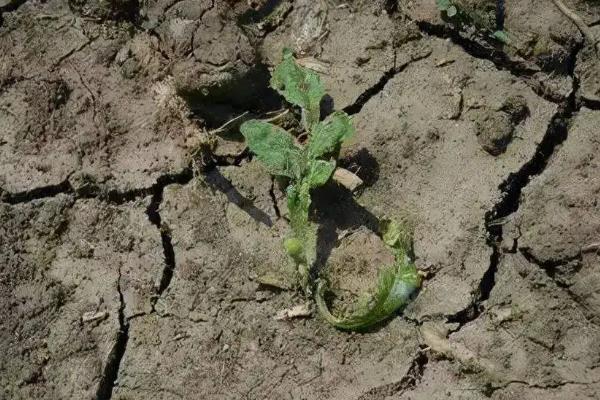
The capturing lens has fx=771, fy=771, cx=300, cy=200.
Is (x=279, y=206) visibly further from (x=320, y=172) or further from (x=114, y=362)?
(x=114, y=362)

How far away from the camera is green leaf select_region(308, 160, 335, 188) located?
280 cm

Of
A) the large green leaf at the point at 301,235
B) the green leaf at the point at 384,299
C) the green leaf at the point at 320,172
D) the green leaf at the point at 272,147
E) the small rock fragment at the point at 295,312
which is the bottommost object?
the small rock fragment at the point at 295,312

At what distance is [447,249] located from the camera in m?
2.82

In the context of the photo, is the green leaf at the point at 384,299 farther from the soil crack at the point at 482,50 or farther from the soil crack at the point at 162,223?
the soil crack at the point at 482,50

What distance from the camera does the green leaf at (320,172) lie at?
280 centimetres

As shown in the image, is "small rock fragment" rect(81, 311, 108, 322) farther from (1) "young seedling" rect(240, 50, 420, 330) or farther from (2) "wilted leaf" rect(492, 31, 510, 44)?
(2) "wilted leaf" rect(492, 31, 510, 44)

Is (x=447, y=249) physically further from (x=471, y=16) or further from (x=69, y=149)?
(x=69, y=149)

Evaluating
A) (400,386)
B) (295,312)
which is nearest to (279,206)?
(295,312)

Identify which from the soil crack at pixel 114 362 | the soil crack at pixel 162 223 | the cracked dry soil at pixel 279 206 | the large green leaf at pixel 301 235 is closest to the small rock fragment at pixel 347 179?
the cracked dry soil at pixel 279 206

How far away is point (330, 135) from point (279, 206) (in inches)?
13.6

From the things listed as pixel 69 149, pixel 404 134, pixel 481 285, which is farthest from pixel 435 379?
pixel 69 149

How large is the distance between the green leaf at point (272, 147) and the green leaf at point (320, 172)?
6 cm

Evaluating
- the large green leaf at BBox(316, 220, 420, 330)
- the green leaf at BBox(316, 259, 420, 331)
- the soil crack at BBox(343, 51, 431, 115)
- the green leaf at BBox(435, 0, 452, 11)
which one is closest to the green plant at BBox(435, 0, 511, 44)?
the green leaf at BBox(435, 0, 452, 11)

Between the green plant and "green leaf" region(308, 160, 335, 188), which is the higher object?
the green plant
